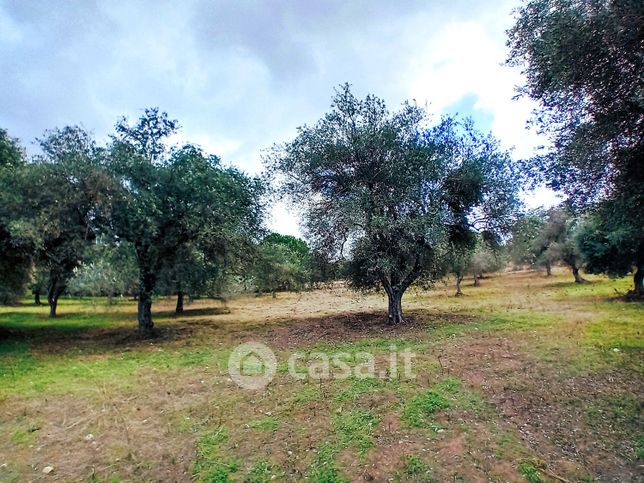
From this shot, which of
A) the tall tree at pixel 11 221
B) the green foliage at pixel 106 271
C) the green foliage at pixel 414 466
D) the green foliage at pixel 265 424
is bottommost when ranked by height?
the green foliage at pixel 414 466

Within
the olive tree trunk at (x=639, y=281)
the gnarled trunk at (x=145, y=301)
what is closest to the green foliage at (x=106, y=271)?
the gnarled trunk at (x=145, y=301)

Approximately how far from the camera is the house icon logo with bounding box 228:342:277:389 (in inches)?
325

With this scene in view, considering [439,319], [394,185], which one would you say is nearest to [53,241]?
[394,185]

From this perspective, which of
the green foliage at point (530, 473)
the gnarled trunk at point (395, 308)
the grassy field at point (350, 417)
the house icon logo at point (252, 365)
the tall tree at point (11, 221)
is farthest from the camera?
the gnarled trunk at point (395, 308)

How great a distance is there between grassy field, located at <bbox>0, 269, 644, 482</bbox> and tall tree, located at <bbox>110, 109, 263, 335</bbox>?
418 centimetres

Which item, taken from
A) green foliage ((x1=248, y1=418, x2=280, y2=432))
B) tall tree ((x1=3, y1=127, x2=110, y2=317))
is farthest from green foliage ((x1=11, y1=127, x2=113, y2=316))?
green foliage ((x1=248, y1=418, x2=280, y2=432))

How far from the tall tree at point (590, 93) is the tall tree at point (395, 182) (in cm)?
537

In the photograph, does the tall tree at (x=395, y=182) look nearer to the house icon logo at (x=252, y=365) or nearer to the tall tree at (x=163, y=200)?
the tall tree at (x=163, y=200)

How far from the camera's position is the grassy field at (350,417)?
481cm

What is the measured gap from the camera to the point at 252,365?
9836 mm

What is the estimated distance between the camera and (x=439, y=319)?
15.7 metres

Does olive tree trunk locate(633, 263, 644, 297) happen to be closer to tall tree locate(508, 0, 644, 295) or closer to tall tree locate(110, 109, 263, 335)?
tall tree locate(508, 0, 644, 295)

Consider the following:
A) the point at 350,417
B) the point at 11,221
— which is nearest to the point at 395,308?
the point at 350,417

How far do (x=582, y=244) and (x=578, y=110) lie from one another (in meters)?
17.0
